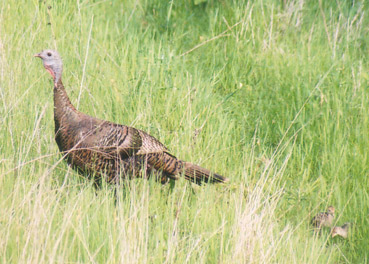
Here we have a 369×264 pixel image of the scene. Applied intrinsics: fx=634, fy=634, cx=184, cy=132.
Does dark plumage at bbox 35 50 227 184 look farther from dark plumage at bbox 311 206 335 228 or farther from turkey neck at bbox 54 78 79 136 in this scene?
dark plumage at bbox 311 206 335 228

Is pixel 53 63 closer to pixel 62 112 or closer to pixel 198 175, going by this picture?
pixel 62 112

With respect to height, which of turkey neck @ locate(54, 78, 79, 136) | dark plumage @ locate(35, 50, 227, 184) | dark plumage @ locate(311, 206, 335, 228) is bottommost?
dark plumage @ locate(311, 206, 335, 228)

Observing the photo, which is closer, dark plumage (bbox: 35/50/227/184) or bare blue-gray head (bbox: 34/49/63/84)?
dark plumage (bbox: 35/50/227/184)

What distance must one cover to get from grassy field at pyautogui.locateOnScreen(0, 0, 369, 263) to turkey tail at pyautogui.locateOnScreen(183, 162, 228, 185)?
0.32 ft

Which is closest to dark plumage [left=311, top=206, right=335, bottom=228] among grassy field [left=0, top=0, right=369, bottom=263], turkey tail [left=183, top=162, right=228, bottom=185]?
grassy field [left=0, top=0, right=369, bottom=263]

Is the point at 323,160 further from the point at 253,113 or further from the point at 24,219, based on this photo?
the point at 24,219

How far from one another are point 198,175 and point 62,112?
3.67ft

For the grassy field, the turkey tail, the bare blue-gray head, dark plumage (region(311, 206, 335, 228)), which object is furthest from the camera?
the bare blue-gray head

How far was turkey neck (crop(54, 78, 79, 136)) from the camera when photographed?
181 inches

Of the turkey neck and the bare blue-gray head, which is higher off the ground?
the bare blue-gray head

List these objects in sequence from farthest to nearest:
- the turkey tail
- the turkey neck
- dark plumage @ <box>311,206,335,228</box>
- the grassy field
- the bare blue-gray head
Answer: the bare blue-gray head, the turkey tail, the turkey neck, dark plumage @ <box>311,206,335,228</box>, the grassy field

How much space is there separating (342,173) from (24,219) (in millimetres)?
2494

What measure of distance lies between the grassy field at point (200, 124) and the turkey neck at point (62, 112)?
0.42ft

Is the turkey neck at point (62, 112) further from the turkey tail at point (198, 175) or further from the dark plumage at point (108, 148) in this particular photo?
the turkey tail at point (198, 175)
